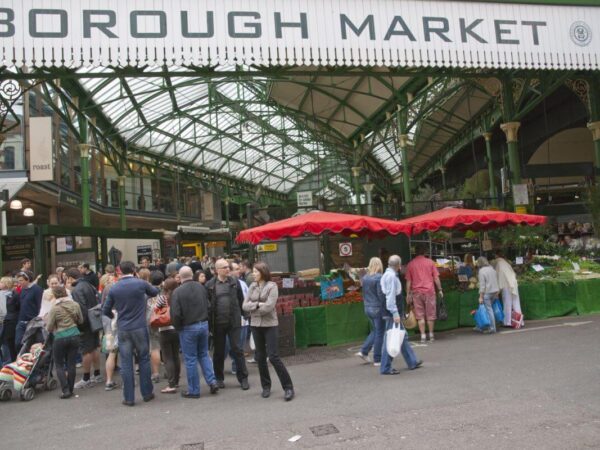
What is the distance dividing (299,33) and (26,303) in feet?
21.9

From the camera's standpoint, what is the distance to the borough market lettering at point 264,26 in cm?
898

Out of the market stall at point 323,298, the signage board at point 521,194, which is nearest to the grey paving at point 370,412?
the market stall at point 323,298

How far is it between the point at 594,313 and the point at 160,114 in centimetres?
2226

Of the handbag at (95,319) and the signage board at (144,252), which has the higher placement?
the signage board at (144,252)

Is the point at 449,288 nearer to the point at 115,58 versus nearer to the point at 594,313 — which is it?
the point at 594,313

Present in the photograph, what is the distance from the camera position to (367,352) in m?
8.00

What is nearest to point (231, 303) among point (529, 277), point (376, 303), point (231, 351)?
point (231, 351)

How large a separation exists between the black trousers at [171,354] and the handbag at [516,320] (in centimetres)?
660

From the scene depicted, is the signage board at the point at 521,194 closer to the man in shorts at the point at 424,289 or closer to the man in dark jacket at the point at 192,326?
the man in shorts at the point at 424,289

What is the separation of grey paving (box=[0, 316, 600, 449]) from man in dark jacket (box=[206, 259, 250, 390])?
0.96 ft

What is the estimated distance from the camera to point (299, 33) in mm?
9820

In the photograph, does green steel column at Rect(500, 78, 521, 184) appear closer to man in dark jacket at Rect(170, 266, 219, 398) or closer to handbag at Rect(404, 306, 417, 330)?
handbag at Rect(404, 306, 417, 330)

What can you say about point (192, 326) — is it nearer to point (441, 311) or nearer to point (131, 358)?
point (131, 358)

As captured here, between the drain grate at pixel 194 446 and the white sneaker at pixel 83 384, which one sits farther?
the white sneaker at pixel 83 384
